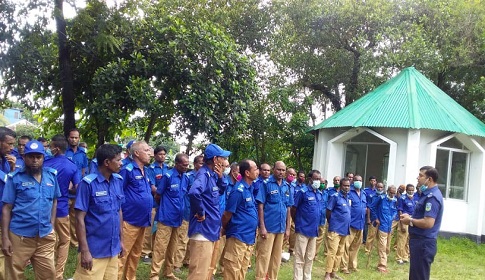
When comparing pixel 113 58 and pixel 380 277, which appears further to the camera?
pixel 113 58

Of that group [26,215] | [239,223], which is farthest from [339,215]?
[26,215]

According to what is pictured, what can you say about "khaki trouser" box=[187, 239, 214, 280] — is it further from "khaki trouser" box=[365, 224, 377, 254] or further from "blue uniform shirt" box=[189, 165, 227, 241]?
"khaki trouser" box=[365, 224, 377, 254]

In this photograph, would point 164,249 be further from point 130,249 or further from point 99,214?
point 99,214

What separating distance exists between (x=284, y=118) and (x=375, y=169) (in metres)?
3.54

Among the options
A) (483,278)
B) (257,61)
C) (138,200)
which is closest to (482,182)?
(483,278)

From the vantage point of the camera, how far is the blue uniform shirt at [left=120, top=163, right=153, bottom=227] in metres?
5.95

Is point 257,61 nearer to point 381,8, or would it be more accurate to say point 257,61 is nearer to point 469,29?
point 381,8

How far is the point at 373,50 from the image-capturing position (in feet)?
56.9

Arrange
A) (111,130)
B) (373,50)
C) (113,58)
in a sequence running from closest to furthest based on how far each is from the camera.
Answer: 1. (113,58)
2. (111,130)
3. (373,50)

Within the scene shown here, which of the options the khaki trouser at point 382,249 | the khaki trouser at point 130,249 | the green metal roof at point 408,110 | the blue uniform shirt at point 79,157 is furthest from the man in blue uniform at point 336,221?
the green metal roof at point 408,110

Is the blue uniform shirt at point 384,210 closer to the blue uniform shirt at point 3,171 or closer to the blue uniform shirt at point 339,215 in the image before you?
the blue uniform shirt at point 339,215

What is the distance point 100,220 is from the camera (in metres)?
4.56

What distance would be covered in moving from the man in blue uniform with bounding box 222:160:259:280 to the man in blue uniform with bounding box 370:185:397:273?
4751mm

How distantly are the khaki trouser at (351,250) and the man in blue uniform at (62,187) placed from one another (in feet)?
17.3
